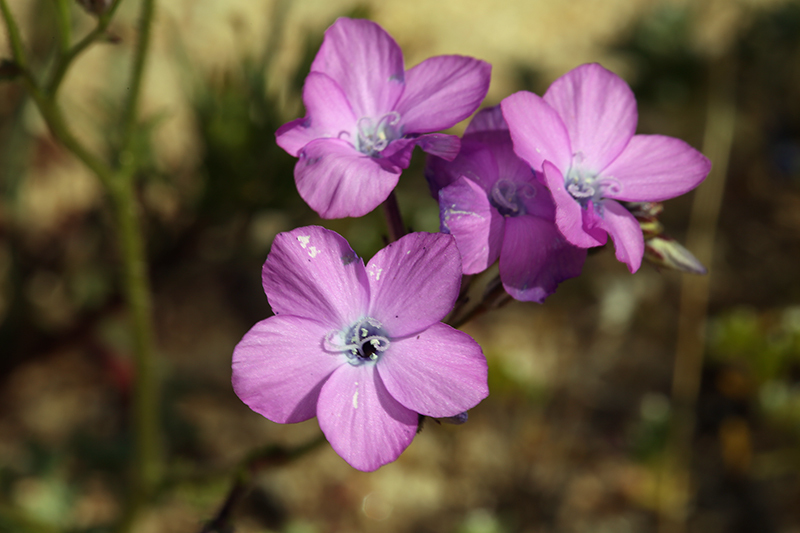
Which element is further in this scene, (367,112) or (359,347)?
(367,112)

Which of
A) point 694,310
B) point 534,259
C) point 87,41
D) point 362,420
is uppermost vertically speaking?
point 87,41

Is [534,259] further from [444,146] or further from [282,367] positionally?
[282,367]

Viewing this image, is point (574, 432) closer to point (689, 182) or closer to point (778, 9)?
point (689, 182)

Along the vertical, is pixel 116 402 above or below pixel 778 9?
below

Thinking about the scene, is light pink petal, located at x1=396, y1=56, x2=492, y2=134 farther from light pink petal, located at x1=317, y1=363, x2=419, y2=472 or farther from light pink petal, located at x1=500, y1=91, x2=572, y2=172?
light pink petal, located at x1=317, y1=363, x2=419, y2=472

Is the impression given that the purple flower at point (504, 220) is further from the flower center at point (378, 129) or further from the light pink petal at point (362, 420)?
the light pink petal at point (362, 420)

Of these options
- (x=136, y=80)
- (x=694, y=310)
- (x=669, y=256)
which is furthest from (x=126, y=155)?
(x=694, y=310)

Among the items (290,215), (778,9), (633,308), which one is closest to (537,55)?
(778,9)
